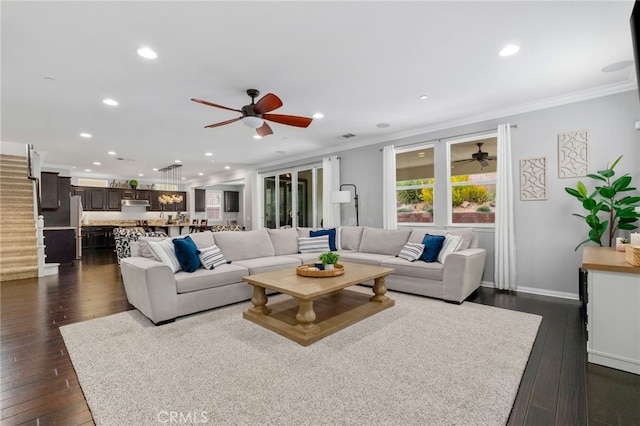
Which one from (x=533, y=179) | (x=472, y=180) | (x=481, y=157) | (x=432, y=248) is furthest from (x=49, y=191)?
(x=533, y=179)

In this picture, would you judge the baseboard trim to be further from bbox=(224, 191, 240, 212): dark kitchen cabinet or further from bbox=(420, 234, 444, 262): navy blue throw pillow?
bbox=(224, 191, 240, 212): dark kitchen cabinet

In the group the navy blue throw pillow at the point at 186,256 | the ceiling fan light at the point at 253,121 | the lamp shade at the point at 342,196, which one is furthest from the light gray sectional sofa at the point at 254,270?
the ceiling fan light at the point at 253,121

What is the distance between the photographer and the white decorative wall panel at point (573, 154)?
12.8ft

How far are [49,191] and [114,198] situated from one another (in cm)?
379

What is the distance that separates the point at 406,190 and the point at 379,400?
4614 mm

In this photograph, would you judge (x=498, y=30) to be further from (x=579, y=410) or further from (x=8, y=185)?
(x=8, y=185)

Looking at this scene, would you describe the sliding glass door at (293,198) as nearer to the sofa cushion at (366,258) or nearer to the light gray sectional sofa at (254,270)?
the light gray sectional sofa at (254,270)

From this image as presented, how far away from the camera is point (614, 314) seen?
7.30ft

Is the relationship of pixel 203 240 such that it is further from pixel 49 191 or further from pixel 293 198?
pixel 49 191

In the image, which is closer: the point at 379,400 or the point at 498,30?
the point at 379,400

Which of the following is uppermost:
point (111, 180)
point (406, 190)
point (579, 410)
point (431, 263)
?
point (111, 180)

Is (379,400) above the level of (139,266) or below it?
below

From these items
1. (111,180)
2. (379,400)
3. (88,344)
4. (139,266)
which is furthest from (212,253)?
(111,180)

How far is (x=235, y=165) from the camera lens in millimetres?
9359
